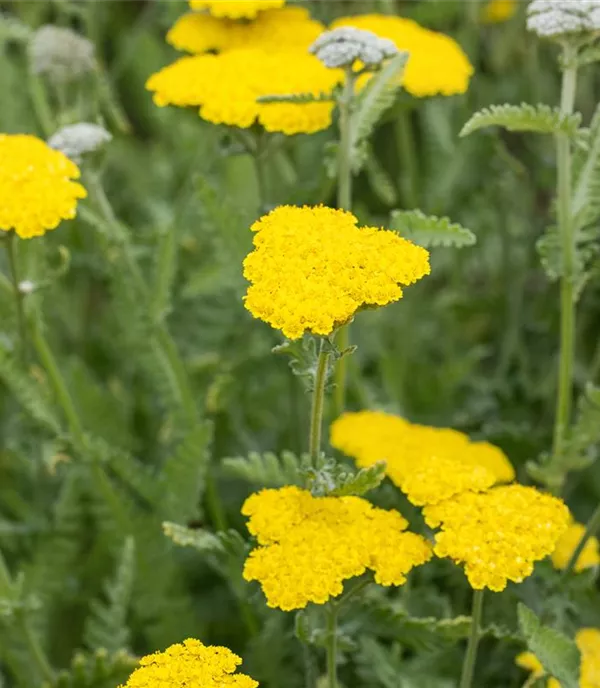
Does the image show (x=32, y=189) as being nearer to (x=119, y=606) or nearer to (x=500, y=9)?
(x=119, y=606)

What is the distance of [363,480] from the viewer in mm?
1245

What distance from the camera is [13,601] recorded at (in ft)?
5.15

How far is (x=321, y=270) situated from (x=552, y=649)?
0.58 m

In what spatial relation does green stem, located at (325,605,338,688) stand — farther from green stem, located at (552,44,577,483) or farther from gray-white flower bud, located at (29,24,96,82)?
gray-white flower bud, located at (29,24,96,82)

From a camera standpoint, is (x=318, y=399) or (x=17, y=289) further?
(x=17, y=289)

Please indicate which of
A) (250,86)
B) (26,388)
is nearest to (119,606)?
(26,388)

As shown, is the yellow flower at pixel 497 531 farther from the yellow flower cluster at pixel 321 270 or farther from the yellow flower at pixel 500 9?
the yellow flower at pixel 500 9

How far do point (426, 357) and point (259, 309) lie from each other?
1.54 m

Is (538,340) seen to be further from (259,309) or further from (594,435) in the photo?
(259,309)

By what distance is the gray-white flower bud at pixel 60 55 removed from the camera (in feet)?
6.73

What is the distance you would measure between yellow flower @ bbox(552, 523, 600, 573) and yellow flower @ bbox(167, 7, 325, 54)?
929mm

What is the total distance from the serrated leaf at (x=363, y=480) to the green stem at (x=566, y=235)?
0.47 m

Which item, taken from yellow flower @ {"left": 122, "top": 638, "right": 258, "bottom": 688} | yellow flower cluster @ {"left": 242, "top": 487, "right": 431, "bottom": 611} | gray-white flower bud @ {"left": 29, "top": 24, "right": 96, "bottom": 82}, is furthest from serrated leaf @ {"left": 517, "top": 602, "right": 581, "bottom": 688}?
gray-white flower bud @ {"left": 29, "top": 24, "right": 96, "bottom": 82}

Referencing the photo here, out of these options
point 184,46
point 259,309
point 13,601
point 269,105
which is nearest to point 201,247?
point 184,46
